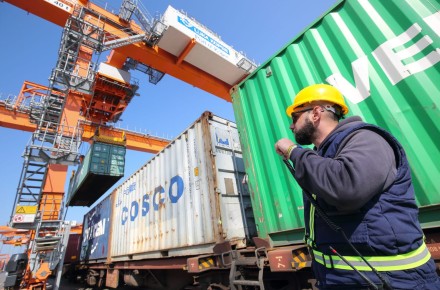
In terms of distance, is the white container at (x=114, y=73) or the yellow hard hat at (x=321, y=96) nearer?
the yellow hard hat at (x=321, y=96)

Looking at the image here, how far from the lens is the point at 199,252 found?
4.02 m

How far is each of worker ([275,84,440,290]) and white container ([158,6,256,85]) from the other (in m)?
10.3

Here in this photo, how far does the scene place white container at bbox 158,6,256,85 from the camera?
1019 centimetres

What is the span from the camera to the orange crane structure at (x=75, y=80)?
31.6ft

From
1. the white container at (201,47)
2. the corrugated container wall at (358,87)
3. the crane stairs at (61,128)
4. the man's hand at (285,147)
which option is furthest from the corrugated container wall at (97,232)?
the man's hand at (285,147)

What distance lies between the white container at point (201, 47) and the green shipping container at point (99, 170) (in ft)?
20.3

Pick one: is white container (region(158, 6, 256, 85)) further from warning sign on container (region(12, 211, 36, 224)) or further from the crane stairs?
→ warning sign on container (region(12, 211, 36, 224))

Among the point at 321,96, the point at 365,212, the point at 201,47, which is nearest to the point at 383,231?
the point at 365,212

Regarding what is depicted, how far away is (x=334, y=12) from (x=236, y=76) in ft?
30.8

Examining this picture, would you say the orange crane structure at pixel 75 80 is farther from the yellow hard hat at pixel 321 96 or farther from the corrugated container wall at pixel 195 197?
the yellow hard hat at pixel 321 96

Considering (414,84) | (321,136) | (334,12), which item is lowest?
(321,136)

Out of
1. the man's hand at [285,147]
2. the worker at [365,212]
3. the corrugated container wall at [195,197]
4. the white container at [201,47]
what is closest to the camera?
the worker at [365,212]

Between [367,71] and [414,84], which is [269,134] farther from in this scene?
[414,84]

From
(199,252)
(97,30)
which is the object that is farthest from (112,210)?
(97,30)
